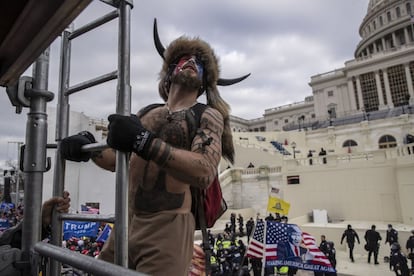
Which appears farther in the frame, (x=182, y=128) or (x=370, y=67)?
(x=370, y=67)

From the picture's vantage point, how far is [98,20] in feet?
5.65

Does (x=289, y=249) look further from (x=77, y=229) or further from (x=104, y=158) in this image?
(x=104, y=158)

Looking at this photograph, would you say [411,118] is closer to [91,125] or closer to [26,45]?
[91,125]

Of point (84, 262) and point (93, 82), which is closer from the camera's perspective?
point (84, 262)

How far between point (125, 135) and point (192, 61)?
41.5 inches

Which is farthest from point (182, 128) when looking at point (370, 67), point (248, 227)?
point (370, 67)

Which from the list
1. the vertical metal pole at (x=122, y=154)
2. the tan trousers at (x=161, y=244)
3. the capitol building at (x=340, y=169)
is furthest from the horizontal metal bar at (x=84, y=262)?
the capitol building at (x=340, y=169)

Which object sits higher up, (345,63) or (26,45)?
(345,63)

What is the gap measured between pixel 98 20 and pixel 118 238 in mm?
1196

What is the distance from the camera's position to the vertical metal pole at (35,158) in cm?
176

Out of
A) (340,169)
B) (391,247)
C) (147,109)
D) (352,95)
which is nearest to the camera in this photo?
(147,109)

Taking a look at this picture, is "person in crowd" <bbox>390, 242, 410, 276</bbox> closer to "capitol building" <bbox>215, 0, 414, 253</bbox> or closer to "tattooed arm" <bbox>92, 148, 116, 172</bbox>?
"capitol building" <bbox>215, 0, 414, 253</bbox>

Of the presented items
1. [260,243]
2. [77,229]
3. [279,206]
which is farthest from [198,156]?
[279,206]

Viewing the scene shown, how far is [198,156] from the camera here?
5.84ft
